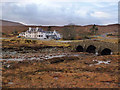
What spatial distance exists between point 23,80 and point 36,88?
3053 millimetres

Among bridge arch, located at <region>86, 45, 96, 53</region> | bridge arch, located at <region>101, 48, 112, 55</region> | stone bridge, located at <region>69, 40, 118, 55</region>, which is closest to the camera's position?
bridge arch, located at <region>101, 48, 112, 55</region>

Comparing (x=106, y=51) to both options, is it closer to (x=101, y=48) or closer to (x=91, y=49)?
(x=101, y=48)

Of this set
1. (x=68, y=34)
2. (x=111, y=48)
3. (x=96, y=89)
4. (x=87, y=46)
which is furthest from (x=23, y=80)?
(x=68, y=34)

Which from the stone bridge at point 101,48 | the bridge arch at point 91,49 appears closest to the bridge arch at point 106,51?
the stone bridge at point 101,48

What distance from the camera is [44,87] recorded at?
1395cm

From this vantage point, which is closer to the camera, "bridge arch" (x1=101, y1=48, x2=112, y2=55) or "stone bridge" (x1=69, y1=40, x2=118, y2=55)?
"bridge arch" (x1=101, y1=48, x2=112, y2=55)

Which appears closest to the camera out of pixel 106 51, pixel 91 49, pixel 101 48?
pixel 106 51

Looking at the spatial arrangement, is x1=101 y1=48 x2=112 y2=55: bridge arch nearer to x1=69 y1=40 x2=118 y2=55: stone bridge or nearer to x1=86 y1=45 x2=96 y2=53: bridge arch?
x1=69 y1=40 x2=118 y2=55: stone bridge

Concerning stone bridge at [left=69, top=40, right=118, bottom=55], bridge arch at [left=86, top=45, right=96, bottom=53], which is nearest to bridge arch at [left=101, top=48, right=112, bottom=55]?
stone bridge at [left=69, top=40, right=118, bottom=55]

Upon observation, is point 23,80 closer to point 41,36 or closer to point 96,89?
point 96,89

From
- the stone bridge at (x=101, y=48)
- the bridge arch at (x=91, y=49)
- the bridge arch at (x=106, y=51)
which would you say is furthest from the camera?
the bridge arch at (x=91, y=49)

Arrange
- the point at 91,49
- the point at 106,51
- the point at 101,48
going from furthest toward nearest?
1. the point at 91,49
2. the point at 101,48
3. the point at 106,51

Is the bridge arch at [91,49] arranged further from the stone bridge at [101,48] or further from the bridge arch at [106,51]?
the bridge arch at [106,51]

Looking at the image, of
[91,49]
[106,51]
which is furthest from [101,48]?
[91,49]
